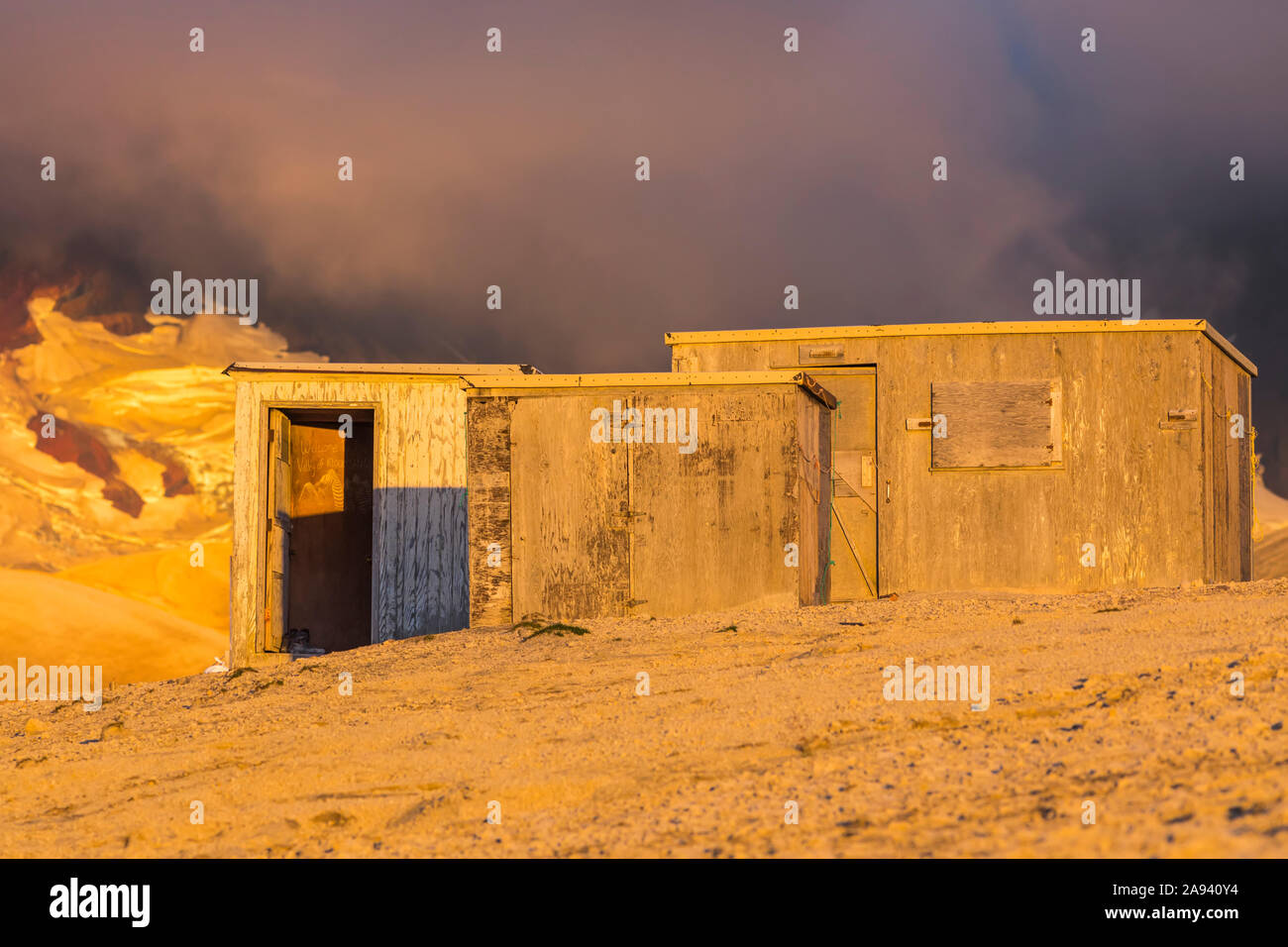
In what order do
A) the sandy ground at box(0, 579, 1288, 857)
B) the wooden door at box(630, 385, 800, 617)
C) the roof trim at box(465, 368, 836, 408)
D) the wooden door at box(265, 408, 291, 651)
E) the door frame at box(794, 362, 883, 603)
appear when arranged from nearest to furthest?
the sandy ground at box(0, 579, 1288, 857) → the wooden door at box(630, 385, 800, 617) → the roof trim at box(465, 368, 836, 408) → the door frame at box(794, 362, 883, 603) → the wooden door at box(265, 408, 291, 651)

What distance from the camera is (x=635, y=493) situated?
10672 mm

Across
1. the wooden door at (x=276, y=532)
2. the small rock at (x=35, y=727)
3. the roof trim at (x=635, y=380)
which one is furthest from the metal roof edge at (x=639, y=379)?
the small rock at (x=35, y=727)

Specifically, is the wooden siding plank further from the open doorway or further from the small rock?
the open doorway

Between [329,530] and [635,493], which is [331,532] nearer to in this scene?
[329,530]

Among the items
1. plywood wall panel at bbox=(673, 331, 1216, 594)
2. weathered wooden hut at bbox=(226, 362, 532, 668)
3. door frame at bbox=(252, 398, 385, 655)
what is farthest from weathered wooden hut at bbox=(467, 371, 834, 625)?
door frame at bbox=(252, 398, 385, 655)

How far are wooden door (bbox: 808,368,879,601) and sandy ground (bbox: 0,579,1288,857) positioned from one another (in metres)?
4.84

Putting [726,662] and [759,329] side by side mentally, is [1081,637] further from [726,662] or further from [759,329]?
[759,329]

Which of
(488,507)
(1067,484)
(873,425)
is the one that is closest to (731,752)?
(488,507)

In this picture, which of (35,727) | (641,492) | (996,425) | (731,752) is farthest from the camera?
(996,425)

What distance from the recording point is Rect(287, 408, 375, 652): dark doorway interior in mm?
15883

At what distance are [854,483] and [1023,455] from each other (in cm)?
207

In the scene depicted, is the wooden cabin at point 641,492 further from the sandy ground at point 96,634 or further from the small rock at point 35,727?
the sandy ground at point 96,634
